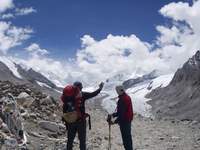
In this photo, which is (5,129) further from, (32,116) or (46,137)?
(32,116)

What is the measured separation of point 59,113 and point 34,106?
2.56 metres

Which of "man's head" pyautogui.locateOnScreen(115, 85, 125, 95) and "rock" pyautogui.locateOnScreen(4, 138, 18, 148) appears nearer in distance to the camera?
"man's head" pyautogui.locateOnScreen(115, 85, 125, 95)

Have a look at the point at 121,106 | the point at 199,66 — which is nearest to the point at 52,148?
the point at 121,106

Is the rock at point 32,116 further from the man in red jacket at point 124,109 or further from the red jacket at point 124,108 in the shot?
the red jacket at point 124,108

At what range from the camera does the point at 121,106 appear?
13609mm

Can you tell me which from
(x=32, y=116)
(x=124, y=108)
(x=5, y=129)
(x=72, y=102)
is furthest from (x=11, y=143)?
(x=32, y=116)

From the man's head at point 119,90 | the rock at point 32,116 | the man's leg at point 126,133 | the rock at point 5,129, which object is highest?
the rock at point 32,116

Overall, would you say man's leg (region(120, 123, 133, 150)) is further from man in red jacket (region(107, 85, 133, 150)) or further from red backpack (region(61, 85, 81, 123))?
red backpack (region(61, 85, 81, 123))

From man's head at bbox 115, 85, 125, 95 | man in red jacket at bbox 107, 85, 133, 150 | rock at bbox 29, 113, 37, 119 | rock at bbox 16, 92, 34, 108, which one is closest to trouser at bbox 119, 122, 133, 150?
man in red jacket at bbox 107, 85, 133, 150

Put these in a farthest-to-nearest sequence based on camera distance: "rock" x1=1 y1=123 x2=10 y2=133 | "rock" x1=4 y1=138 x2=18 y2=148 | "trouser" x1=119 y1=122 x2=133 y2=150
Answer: "rock" x1=1 y1=123 x2=10 y2=133 < "rock" x1=4 y1=138 x2=18 y2=148 < "trouser" x1=119 y1=122 x2=133 y2=150

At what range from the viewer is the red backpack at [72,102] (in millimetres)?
12867

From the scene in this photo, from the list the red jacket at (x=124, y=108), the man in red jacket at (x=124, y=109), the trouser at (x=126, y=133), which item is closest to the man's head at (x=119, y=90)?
the man in red jacket at (x=124, y=109)

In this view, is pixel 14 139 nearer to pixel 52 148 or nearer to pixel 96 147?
pixel 52 148

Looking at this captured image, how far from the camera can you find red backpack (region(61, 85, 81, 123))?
12.9 m
